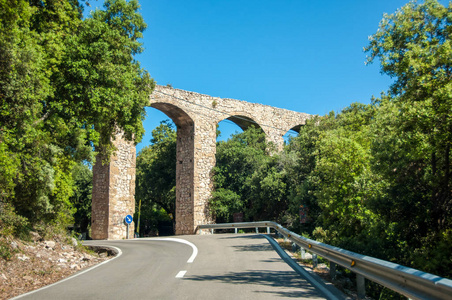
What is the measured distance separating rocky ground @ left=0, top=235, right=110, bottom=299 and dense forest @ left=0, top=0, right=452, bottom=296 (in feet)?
2.09

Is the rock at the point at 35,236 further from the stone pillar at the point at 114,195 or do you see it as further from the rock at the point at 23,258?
the stone pillar at the point at 114,195

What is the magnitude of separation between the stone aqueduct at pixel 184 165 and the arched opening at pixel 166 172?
78mm

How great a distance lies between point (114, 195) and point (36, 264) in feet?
49.9

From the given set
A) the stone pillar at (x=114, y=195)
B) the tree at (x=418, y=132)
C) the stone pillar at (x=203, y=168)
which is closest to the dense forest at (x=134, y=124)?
the tree at (x=418, y=132)

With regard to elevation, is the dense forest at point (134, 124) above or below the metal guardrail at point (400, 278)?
above

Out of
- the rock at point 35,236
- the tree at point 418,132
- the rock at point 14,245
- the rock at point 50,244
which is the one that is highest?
the tree at point 418,132

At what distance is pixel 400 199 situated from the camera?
12516 mm

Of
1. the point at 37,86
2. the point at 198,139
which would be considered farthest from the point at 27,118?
the point at 198,139

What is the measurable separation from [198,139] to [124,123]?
46.1 ft

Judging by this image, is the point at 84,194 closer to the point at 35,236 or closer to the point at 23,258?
the point at 35,236

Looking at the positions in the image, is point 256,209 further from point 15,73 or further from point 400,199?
point 15,73

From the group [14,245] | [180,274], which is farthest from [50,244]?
[180,274]

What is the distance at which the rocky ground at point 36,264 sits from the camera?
29.2ft

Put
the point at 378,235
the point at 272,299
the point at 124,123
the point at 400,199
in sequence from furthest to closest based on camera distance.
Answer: the point at 124,123
the point at 378,235
the point at 400,199
the point at 272,299
